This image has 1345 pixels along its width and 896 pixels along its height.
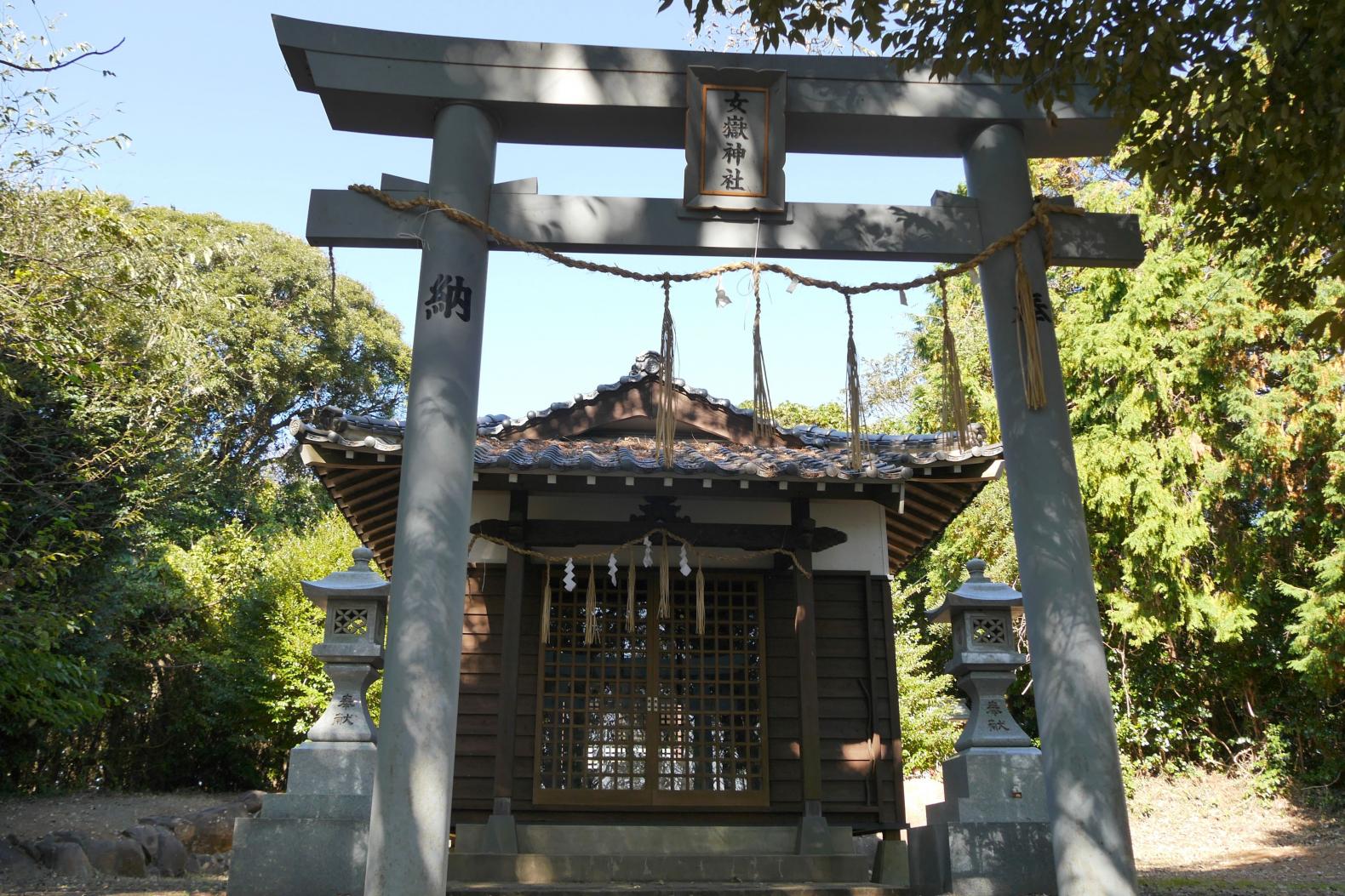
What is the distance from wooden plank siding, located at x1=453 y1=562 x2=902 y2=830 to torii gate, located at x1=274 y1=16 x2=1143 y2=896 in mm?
3491

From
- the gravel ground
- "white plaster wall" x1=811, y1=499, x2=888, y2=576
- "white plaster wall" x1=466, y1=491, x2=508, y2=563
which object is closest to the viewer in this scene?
"white plaster wall" x1=466, y1=491, x2=508, y2=563

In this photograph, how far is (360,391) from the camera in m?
25.6

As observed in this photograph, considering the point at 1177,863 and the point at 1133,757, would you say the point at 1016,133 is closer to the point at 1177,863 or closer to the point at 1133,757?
the point at 1177,863

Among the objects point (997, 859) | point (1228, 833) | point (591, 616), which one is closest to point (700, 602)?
point (591, 616)

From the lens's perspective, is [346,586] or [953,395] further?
[346,586]

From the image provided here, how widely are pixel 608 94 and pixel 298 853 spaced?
485 centimetres

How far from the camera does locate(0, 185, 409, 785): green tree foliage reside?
7.18 m

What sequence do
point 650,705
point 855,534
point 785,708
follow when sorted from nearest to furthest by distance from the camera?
1. point 650,705
2. point 785,708
3. point 855,534

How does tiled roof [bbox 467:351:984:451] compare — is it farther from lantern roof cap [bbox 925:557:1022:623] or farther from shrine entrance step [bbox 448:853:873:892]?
shrine entrance step [bbox 448:853:873:892]

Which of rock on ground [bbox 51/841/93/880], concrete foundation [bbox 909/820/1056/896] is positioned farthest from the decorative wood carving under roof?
rock on ground [bbox 51/841/93/880]

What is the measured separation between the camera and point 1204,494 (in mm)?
15117

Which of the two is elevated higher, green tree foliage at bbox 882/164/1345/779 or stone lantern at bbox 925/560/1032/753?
green tree foliage at bbox 882/164/1345/779

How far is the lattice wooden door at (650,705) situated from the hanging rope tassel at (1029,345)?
410 centimetres

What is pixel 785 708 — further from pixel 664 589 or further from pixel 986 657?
pixel 986 657
